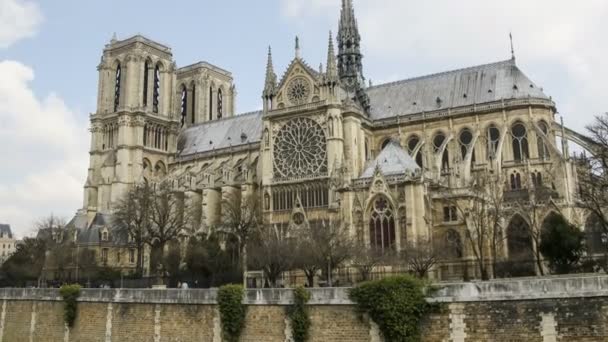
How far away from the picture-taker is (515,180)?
1992 inches

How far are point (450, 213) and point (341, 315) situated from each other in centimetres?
2230

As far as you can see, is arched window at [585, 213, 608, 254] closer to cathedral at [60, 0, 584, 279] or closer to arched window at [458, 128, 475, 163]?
cathedral at [60, 0, 584, 279]

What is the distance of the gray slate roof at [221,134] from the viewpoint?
69.2 metres

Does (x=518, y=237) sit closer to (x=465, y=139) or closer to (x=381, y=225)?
(x=381, y=225)

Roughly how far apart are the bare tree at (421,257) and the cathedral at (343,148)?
2227 mm

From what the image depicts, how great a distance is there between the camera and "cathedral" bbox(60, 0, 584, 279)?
4112cm

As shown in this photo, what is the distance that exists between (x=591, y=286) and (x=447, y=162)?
3800 centimetres

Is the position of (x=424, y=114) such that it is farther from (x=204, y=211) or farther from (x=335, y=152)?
(x=204, y=211)

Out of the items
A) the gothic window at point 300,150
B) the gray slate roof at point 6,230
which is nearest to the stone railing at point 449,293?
the gothic window at point 300,150

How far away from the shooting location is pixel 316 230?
129 feet

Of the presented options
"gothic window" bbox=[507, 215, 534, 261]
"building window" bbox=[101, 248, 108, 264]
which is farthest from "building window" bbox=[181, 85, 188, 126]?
"gothic window" bbox=[507, 215, 534, 261]

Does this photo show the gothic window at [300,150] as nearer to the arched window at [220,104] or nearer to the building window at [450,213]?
the building window at [450,213]

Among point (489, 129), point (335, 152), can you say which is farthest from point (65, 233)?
point (489, 129)

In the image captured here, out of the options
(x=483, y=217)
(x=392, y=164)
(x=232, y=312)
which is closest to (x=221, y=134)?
(x=392, y=164)
